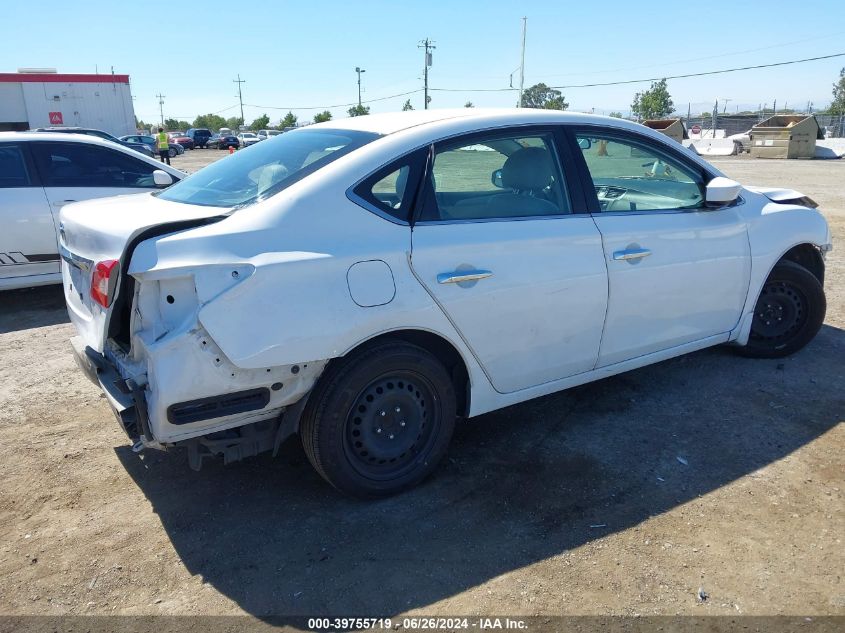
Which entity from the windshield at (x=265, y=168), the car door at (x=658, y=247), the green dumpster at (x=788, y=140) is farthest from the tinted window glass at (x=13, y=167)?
the green dumpster at (x=788, y=140)

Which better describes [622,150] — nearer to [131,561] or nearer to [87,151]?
[131,561]

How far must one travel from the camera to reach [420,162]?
3104 mm

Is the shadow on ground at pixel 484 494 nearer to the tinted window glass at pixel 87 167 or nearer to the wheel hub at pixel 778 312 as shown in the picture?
the wheel hub at pixel 778 312

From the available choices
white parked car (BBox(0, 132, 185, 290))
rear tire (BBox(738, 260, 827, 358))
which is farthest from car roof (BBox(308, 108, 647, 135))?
white parked car (BBox(0, 132, 185, 290))

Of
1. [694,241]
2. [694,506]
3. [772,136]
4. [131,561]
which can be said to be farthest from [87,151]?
[772,136]

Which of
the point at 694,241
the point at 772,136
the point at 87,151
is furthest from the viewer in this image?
the point at 772,136

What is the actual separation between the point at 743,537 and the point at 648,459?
2.30ft

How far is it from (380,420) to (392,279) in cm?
68

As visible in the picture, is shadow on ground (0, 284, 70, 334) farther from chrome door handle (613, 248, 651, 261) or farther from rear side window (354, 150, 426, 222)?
chrome door handle (613, 248, 651, 261)

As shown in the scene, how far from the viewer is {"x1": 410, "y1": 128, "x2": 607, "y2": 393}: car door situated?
120 inches

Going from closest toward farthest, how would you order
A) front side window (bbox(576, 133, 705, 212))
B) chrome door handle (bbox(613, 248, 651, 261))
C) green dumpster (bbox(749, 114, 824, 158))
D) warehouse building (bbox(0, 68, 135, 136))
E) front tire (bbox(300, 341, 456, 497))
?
1. front tire (bbox(300, 341, 456, 497))
2. chrome door handle (bbox(613, 248, 651, 261))
3. front side window (bbox(576, 133, 705, 212))
4. green dumpster (bbox(749, 114, 824, 158))
5. warehouse building (bbox(0, 68, 135, 136))

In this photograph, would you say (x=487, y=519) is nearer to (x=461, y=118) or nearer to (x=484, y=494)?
(x=484, y=494)

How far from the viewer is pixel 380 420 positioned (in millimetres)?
3064

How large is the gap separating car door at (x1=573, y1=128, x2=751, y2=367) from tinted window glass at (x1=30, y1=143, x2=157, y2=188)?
196 inches
